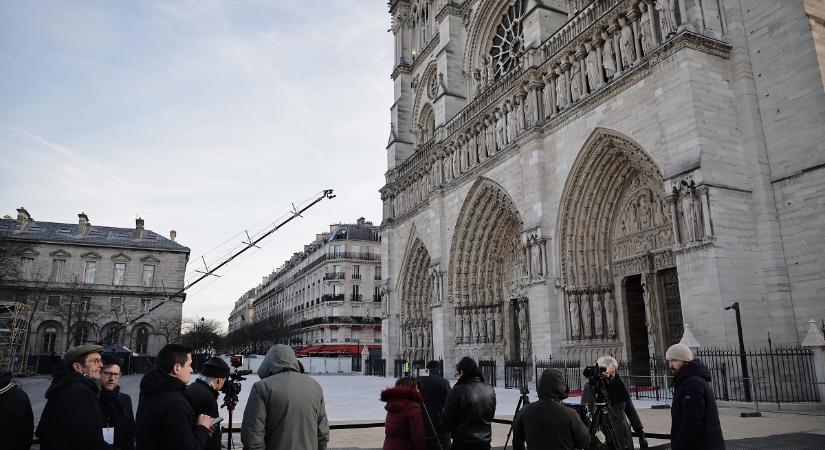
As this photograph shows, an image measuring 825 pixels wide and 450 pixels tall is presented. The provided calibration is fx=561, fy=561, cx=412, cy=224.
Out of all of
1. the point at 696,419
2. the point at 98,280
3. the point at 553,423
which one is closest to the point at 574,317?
the point at 696,419

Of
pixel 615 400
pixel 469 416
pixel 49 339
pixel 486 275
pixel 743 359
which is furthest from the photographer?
pixel 49 339

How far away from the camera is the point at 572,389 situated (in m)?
14.1

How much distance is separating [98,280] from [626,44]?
33.5m

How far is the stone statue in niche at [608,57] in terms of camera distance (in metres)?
14.2

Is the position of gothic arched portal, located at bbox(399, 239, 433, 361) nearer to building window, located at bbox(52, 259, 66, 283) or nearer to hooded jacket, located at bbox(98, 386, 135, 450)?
hooded jacket, located at bbox(98, 386, 135, 450)

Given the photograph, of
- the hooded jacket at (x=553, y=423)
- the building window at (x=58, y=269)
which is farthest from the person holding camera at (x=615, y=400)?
the building window at (x=58, y=269)

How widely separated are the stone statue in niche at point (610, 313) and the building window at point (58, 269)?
3303 centimetres

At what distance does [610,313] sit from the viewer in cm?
1484

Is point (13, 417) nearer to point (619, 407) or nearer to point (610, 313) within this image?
point (619, 407)

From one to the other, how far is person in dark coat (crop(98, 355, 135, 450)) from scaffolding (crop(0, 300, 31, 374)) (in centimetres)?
2385

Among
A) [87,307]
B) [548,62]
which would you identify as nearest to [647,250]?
[548,62]

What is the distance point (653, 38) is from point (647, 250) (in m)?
5.10

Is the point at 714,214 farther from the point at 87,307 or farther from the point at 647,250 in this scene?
the point at 87,307

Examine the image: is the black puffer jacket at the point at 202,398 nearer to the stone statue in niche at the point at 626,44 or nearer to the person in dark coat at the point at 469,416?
the person in dark coat at the point at 469,416
